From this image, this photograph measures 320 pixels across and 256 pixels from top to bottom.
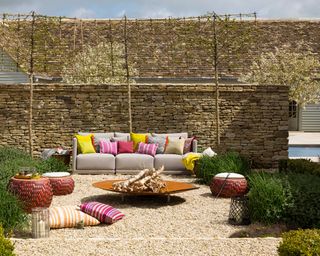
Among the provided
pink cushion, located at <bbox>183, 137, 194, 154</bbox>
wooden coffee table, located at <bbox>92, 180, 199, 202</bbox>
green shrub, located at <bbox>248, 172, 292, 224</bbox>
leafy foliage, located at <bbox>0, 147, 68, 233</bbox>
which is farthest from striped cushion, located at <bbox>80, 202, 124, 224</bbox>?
pink cushion, located at <bbox>183, 137, 194, 154</bbox>

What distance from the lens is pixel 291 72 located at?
89.4 feet

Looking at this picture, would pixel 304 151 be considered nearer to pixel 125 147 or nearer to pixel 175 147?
pixel 175 147

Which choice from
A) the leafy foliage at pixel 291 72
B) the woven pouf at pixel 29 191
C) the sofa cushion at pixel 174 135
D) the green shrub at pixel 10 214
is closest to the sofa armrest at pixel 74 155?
the sofa cushion at pixel 174 135

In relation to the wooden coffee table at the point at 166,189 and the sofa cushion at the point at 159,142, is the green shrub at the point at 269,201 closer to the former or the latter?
the wooden coffee table at the point at 166,189

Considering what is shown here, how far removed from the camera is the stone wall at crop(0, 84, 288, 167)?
55.1 ft

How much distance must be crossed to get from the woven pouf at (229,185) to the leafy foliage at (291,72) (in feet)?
50.0

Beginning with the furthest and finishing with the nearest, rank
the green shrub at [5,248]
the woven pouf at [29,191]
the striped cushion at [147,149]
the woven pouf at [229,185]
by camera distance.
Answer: the striped cushion at [147,149]
the woven pouf at [229,185]
the woven pouf at [29,191]
the green shrub at [5,248]

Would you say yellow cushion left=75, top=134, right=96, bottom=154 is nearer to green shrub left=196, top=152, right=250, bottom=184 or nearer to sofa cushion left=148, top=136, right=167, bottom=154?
sofa cushion left=148, top=136, right=167, bottom=154

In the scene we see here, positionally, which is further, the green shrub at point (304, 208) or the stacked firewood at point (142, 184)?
the stacked firewood at point (142, 184)

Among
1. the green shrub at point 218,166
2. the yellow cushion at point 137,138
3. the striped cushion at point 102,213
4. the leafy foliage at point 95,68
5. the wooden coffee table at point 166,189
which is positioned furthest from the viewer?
the leafy foliage at point 95,68

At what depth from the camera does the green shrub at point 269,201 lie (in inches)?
362

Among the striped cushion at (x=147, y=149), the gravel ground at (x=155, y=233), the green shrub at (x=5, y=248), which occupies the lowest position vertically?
the gravel ground at (x=155, y=233)

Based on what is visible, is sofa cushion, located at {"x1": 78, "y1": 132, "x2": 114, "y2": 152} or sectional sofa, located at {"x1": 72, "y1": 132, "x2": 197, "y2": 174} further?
sofa cushion, located at {"x1": 78, "y1": 132, "x2": 114, "y2": 152}

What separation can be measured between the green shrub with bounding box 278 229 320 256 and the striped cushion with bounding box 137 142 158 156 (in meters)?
9.15
